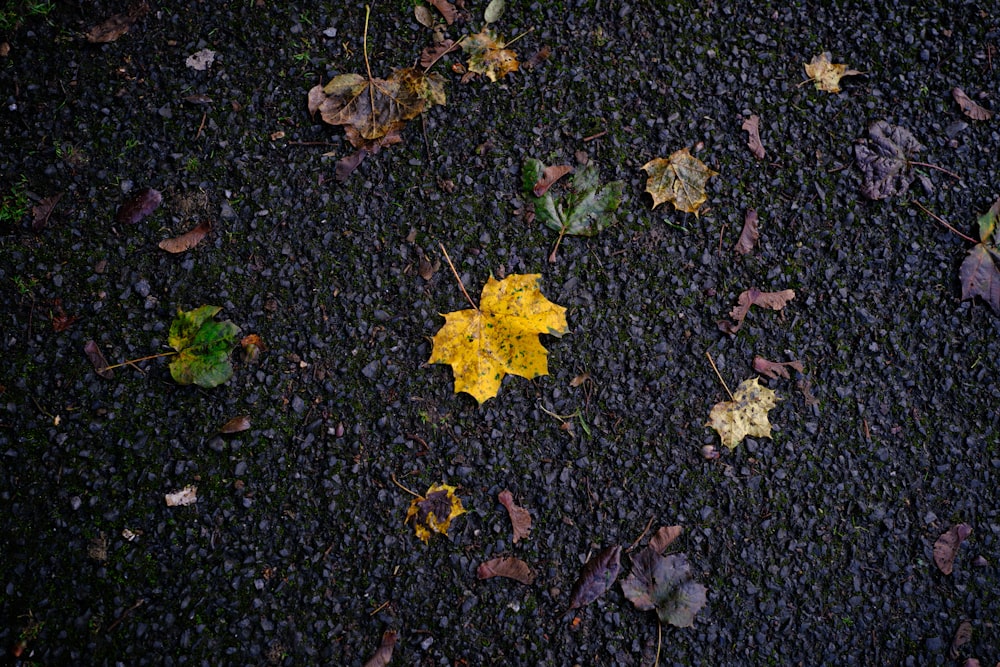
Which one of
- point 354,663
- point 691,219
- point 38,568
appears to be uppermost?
point 691,219

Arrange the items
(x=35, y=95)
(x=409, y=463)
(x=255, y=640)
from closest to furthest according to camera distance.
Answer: (x=255, y=640), (x=409, y=463), (x=35, y=95)

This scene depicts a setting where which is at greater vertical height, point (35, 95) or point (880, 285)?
point (35, 95)

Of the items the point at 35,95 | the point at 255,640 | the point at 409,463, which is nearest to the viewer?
the point at 255,640

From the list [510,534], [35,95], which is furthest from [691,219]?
[35,95]

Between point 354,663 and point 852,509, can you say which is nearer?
point 354,663

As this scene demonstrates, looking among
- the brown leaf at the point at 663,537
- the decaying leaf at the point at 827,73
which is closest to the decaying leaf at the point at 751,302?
the brown leaf at the point at 663,537

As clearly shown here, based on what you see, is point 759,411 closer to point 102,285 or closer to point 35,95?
point 102,285

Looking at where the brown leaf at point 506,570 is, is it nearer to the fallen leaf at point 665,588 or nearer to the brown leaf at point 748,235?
the fallen leaf at point 665,588
